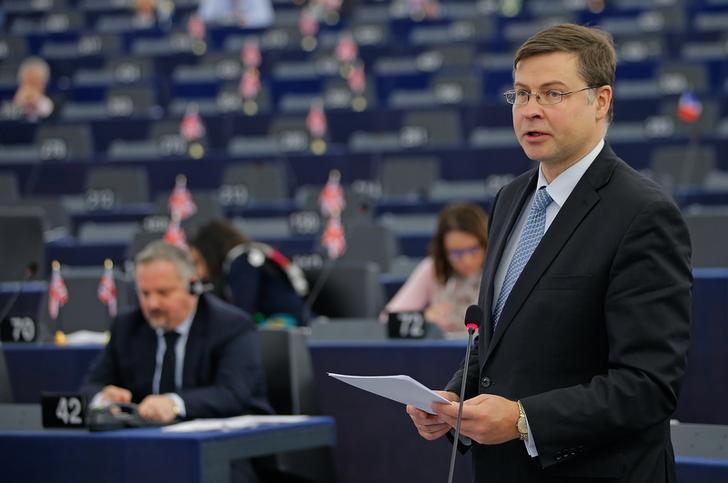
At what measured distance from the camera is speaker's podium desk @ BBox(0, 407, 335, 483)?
4113mm

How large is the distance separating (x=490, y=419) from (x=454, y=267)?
3980 mm

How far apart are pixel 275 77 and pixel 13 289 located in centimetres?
730

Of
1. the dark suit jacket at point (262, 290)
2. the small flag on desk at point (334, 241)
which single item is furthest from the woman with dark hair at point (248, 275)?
the small flag on desk at point (334, 241)

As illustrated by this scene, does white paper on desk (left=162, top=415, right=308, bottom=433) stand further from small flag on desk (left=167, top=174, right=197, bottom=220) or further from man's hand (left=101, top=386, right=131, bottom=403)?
small flag on desk (left=167, top=174, right=197, bottom=220)

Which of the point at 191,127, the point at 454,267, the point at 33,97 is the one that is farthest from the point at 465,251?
the point at 33,97

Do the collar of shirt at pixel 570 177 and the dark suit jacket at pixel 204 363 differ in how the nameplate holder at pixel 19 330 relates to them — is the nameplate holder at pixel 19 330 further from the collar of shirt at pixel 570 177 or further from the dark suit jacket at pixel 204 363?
the collar of shirt at pixel 570 177

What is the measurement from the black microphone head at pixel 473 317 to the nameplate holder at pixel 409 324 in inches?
114

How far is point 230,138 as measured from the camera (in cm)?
1258

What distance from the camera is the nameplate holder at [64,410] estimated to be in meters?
4.35

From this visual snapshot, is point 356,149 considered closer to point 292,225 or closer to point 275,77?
point 292,225

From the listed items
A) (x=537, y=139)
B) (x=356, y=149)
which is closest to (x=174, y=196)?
(x=356, y=149)

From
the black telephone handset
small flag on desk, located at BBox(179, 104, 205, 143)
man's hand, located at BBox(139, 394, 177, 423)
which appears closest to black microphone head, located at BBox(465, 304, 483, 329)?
the black telephone handset

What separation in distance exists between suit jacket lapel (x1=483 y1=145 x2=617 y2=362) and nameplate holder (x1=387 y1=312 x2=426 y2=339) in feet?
9.42

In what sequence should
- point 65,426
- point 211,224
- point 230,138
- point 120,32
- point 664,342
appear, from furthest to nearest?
1. point 120,32
2. point 230,138
3. point 211,224
4. point 65,426
5. point 664,342
